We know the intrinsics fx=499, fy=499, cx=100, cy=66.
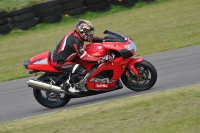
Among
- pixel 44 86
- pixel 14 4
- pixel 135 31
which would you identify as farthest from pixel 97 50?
pixel 14 4

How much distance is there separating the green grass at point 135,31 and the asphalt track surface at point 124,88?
3.53 feet

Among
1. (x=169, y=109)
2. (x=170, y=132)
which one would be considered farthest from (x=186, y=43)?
(x=170, y=132)

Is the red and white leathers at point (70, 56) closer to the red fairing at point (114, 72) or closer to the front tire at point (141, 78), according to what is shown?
the red fairing at point (114, 72)

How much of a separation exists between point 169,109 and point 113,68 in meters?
2.35

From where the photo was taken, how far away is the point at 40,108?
31.4ft

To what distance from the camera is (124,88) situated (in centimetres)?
1011

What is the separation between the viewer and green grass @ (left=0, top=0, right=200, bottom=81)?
553 inches

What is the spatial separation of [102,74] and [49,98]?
1.10 metres

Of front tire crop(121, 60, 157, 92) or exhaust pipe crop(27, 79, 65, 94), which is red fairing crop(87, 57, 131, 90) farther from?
exhaust pipe crop(27, 79, 65, 94)

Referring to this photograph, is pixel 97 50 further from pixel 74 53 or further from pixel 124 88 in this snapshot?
pixel 124 88

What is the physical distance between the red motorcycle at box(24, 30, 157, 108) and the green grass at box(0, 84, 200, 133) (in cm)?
101

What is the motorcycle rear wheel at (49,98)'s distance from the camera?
30.6 ft

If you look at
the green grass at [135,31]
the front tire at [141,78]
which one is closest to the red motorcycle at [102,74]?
the front tire at [141,78]

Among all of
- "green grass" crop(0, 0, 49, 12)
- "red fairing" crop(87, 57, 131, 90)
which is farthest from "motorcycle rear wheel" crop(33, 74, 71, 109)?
"green grass" crop(0, 0, 49, 12)
